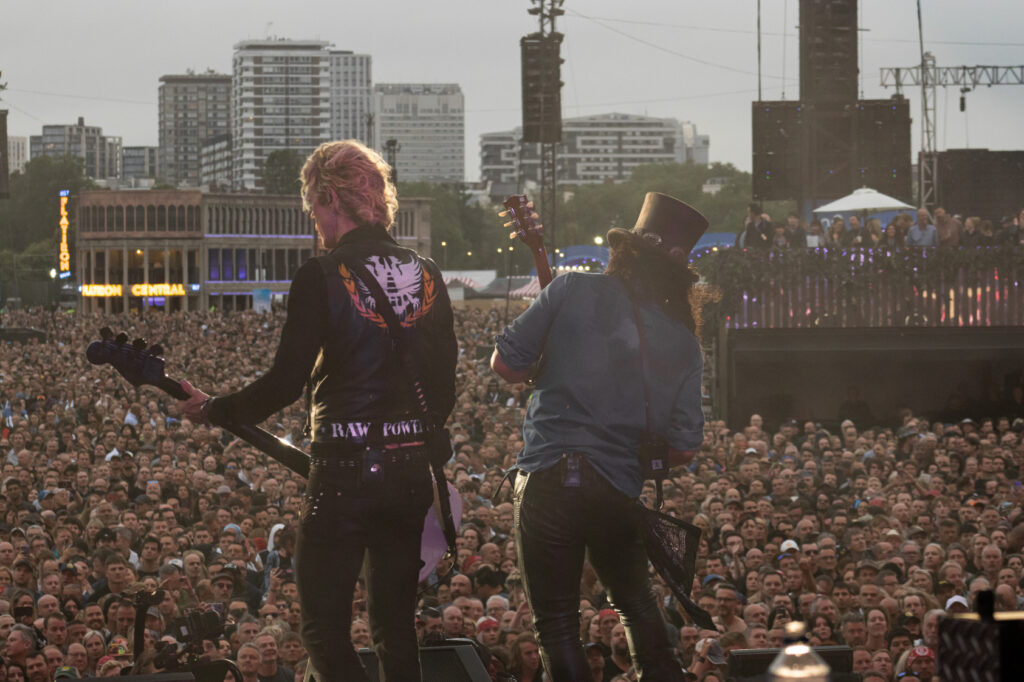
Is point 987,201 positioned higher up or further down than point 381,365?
higher up

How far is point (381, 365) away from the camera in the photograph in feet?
12.6

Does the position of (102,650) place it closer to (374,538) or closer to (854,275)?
(374,538)

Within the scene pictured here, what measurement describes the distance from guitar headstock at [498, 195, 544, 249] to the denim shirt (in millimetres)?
446

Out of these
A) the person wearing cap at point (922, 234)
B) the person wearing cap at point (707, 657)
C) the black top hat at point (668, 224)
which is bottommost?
the person wearing cap at point (707, 657)

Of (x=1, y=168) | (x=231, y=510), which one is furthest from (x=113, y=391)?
(x=231, y=510)

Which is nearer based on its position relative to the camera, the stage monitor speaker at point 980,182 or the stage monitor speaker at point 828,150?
the stage monitor speaker at point 828,150

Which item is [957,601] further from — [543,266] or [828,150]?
[828,150]

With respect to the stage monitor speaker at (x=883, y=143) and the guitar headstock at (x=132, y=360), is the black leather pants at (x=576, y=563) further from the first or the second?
the stage monitor speaker at (x=883, y=143)

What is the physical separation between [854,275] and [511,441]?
7935 mm

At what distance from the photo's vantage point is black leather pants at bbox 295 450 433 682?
378 centimetres

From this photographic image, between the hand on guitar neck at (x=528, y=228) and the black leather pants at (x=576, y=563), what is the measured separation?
0.72m

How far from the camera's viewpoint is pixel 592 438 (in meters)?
4.00

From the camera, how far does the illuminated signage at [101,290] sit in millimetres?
99500

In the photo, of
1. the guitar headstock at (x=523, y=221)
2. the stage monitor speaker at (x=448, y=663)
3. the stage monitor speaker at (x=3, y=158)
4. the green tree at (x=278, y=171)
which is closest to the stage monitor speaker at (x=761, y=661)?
the stage monitor speaker at (x=448, y=663)
